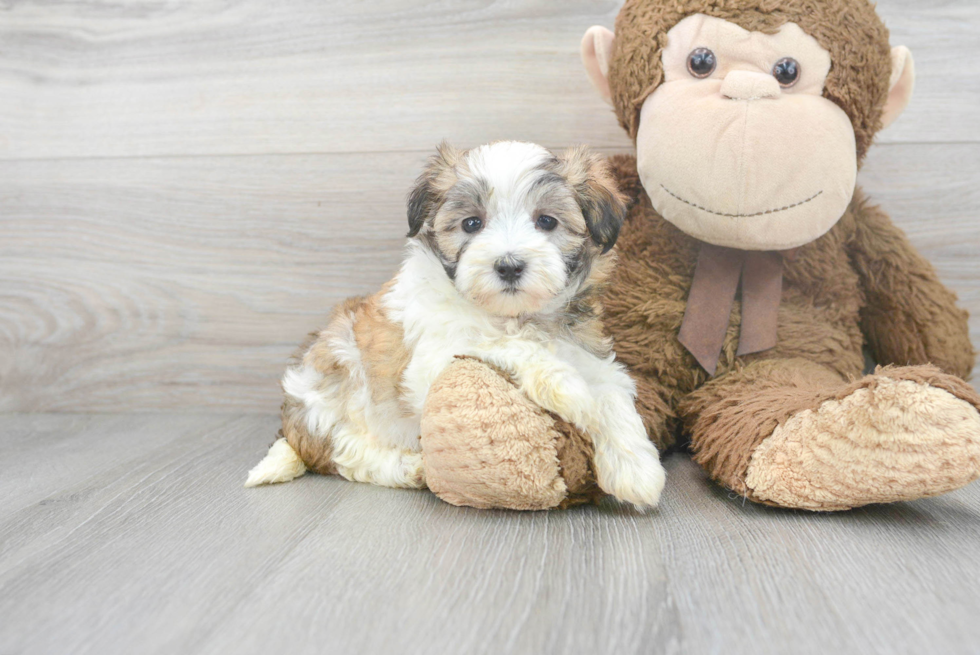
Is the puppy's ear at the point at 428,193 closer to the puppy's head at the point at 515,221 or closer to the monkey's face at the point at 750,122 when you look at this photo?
the puppy's head at the point at 515,221

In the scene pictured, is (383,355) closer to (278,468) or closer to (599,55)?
(278,468)

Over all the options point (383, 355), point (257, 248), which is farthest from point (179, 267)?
point (383, 355)

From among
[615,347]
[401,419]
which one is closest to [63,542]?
[401,419]

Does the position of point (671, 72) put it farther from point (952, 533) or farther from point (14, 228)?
point (14, 228)

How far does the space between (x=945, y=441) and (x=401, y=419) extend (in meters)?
1.02

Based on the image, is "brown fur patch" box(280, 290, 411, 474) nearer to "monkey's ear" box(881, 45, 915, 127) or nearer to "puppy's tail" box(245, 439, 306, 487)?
"puppy's tail" box(245, 439, 306, 487)

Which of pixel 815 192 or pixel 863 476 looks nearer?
pixel 863 476

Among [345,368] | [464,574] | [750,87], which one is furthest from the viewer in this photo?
[345,368]

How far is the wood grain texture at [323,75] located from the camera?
2.04 m

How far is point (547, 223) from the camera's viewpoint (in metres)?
1.42

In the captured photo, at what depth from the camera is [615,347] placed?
1.76 meters

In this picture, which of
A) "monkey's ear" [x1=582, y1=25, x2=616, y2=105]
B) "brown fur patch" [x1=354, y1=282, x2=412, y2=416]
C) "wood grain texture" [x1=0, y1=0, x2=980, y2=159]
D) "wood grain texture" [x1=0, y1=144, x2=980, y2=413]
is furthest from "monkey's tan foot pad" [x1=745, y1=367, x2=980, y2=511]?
"wood grain texture" [x1=0, y1=144, x2=980, y2=413]

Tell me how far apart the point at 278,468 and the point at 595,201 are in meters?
0.94

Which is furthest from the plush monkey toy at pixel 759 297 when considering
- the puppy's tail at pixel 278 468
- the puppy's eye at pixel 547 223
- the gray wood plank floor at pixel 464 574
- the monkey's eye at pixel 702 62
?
the puppy's tail at pixel 278 468
